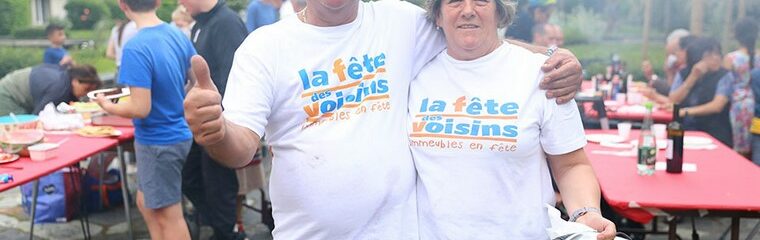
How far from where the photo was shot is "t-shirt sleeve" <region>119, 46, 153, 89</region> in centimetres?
387

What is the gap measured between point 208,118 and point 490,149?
79 centimetres

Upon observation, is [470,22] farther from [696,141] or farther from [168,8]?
[168,8]

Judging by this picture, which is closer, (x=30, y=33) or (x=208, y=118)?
(x=208, y=118)

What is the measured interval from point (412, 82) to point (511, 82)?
0.98 ft

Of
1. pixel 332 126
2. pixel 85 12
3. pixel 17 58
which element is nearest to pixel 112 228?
pixel 17 58

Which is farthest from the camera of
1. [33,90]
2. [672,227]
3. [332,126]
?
[33,90]

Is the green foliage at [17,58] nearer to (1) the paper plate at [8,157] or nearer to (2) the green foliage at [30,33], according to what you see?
(2) the green foliage at [30,33]

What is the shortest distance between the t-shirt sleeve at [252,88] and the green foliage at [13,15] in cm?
778

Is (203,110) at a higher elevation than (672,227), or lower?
higher

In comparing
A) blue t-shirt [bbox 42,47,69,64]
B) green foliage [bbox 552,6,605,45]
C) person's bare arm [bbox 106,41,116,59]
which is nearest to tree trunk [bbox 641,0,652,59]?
green foliage [bbox 552,6,605,45]

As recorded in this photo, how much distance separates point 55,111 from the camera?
516cm

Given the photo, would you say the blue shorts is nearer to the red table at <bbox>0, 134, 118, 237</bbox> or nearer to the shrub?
the red table at <bbox>0, 134, 118, 237</bbox>

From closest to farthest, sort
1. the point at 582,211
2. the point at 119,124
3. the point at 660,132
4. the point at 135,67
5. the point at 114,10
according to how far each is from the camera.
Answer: the point at 582,211
the point at 135,67
the point at 660,132
the point at 119,124
the point at 114,10

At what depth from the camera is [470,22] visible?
2066 mm
